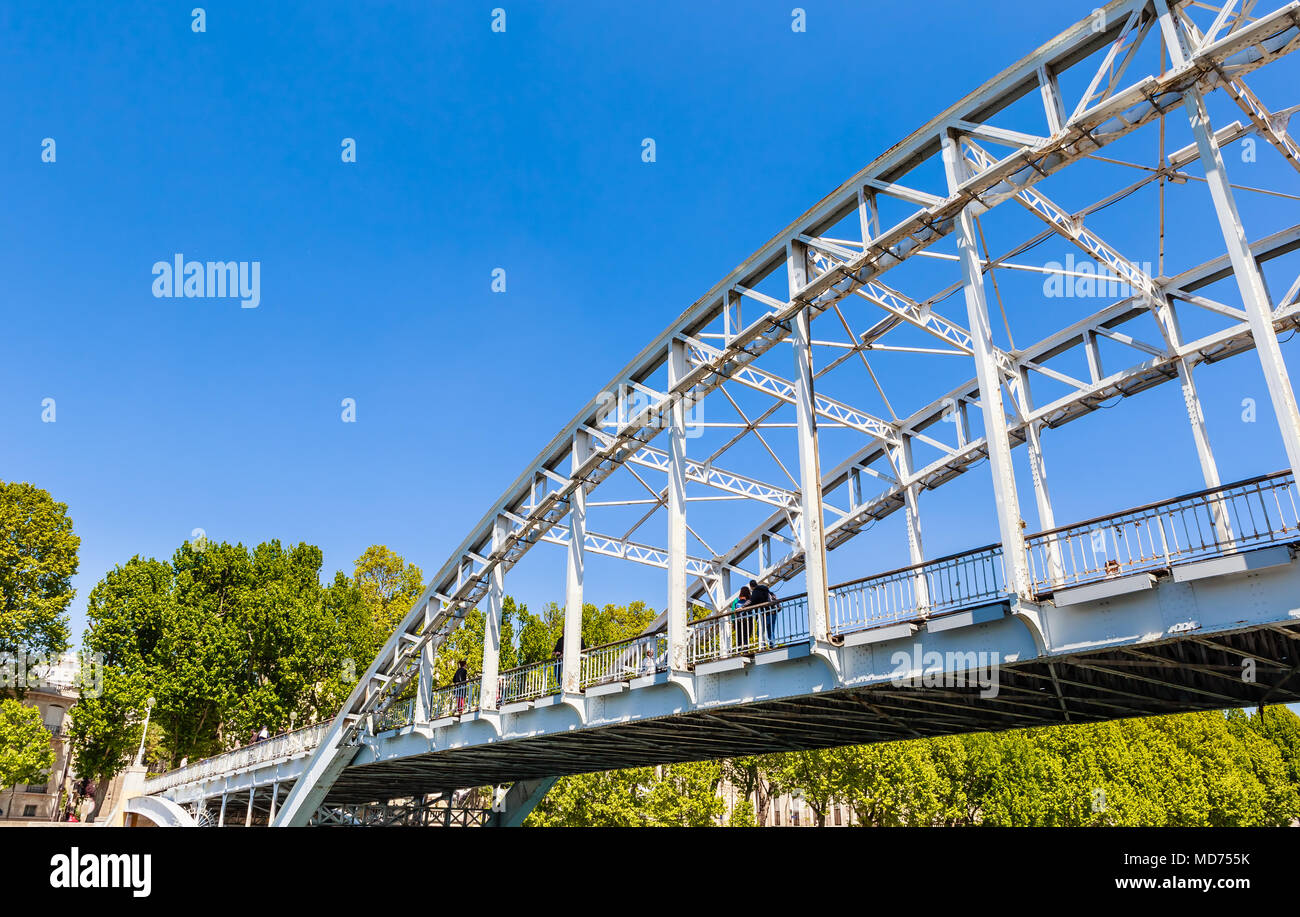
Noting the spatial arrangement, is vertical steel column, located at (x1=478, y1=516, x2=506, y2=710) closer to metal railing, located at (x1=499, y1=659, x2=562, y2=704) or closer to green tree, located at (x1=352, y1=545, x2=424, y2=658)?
metal railing, located at (x1=499, y1=659, x2=562, y2=704)

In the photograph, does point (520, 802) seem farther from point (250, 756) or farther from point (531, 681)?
point (531, 681)

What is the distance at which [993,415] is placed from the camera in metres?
13.7

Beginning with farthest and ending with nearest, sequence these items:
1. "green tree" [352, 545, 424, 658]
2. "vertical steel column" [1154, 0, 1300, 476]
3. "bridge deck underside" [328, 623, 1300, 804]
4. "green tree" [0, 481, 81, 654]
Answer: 1. "green tree" [352, 545, 424, 658]
2. "green tree" [0, 481, 81, 654]
3. "bridge deck underside" [328, 623, 1300, 804]
4. "vertical steel column" [1154, 0, 1300, 476]

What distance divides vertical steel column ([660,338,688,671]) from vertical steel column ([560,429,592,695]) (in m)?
3.49

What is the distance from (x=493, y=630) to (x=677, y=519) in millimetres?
8956

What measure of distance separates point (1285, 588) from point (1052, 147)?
8150 millimetres

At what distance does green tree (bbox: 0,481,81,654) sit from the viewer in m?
40.4

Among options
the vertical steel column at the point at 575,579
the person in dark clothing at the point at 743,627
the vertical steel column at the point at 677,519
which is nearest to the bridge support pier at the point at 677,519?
the vertical steel column at the point at 677,519

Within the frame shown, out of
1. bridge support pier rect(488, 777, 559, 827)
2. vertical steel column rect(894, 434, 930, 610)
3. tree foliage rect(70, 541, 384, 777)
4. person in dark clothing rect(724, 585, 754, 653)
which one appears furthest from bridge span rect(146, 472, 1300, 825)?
tree foliage rect(70, 541, 384, 777)

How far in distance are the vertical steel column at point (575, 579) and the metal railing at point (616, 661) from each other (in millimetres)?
372

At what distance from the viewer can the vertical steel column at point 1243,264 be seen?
11023 millimetres

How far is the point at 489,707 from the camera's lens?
23.5m

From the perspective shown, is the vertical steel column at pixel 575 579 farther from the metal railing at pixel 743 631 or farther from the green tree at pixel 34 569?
the green tree at pixel 34 569
